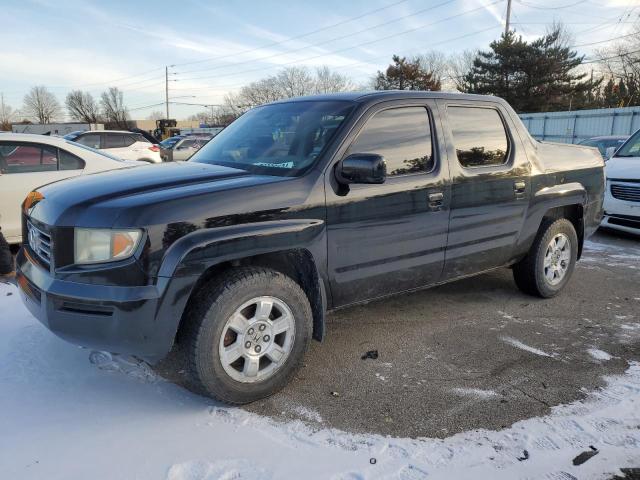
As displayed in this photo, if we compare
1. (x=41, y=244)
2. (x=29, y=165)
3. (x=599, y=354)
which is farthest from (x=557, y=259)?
(x=29, y=165)

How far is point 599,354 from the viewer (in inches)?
146

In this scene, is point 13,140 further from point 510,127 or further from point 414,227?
Answer: point 510,127

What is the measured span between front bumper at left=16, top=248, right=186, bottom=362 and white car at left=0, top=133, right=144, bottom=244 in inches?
143

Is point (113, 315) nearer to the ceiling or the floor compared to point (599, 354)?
nearer to the ceiling

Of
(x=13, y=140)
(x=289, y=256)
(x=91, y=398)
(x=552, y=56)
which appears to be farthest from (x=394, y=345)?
(x=552, y=56)

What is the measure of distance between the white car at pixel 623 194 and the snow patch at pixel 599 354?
4.58 m

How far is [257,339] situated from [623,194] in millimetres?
6941

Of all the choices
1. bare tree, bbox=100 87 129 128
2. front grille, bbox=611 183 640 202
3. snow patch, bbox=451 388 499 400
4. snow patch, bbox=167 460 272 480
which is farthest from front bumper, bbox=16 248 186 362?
bare tree, bbox=100 87 129 128

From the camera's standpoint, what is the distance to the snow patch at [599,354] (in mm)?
3631

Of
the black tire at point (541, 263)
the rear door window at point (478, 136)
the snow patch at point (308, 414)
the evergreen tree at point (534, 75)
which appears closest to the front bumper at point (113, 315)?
the snow patch at point (308, 414)

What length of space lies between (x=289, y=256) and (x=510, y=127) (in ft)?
8.22

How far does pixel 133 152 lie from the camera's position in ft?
45.2

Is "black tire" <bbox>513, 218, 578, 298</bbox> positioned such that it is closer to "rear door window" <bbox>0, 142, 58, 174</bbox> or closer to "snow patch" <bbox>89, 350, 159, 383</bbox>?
"snow patch" <bbox>89, 350, 159, 383</bbox>

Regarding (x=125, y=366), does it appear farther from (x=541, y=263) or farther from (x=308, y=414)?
(x=541, y=263)
